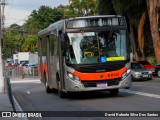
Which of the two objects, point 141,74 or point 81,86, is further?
point 141,74

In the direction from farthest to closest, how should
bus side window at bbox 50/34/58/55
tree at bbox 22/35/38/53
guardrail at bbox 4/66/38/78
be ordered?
tree at bbox 22/35/38/53
guardrail at bbox 4/66/38/78
bus side window at bbox 50/34/58/55

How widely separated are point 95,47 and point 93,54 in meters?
0.28

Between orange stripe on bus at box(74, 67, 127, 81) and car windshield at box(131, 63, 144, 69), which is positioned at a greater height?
orange stripe on bus at box(74, 67, 127, 81)

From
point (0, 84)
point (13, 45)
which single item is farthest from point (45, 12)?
point (0, 84)

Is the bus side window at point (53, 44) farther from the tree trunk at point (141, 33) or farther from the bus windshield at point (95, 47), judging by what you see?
the tree trunk at point (141, 33)

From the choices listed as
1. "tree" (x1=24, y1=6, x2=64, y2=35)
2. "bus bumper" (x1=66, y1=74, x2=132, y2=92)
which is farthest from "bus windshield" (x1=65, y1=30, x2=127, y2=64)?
"tree" (x1=24, y1=6, x2=64, y2=35)

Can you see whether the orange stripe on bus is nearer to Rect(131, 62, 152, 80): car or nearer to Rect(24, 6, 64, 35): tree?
Rect(131, 62, 152, 80): car

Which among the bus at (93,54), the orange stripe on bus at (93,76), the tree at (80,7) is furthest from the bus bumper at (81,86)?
the tree at (80,7)

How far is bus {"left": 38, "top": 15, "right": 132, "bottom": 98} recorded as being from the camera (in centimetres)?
1717

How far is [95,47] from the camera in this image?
1741 cm

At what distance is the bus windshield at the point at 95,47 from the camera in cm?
1728

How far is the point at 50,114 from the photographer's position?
1383 cm

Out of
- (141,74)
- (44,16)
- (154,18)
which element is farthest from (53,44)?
(44,16)

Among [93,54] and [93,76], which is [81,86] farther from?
[93,54]
